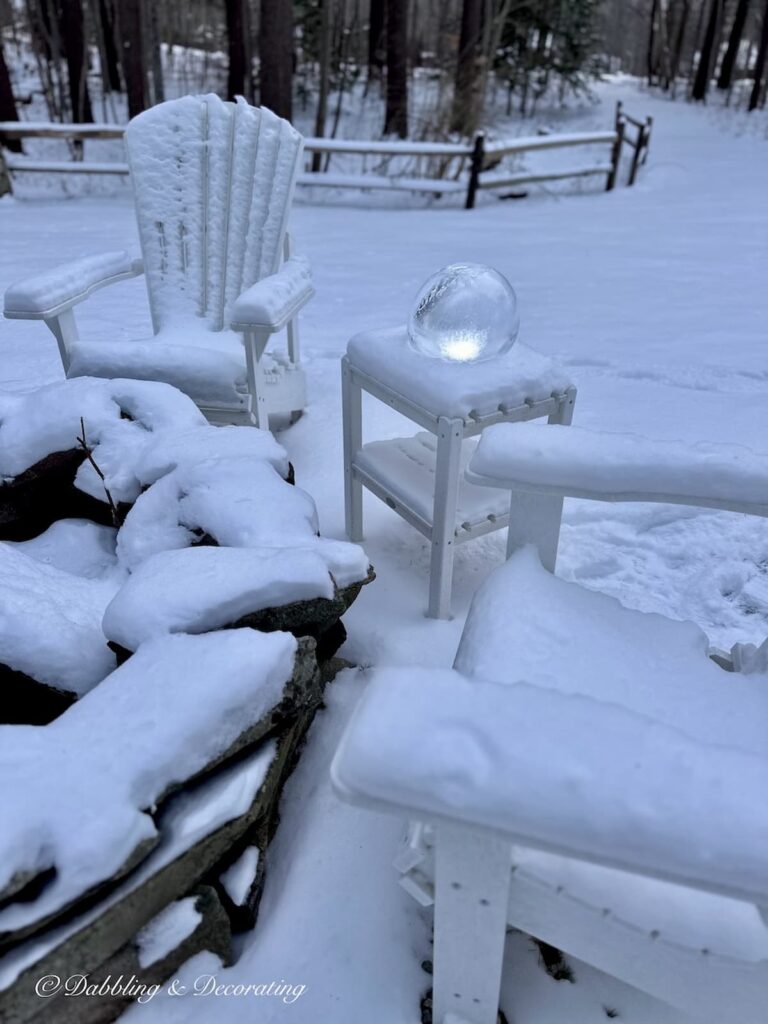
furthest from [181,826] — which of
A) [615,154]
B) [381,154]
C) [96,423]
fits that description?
[615,154]

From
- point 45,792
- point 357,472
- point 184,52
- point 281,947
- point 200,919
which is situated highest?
point 184,52

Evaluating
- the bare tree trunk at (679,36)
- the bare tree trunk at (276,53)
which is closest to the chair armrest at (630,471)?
the bare tree trunk at (276,53)

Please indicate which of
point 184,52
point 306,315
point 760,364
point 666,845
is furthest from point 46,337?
point 184,52

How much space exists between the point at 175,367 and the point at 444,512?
107 centimetres

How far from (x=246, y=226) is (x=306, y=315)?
45.5 inches

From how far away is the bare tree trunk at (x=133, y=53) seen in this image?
323 inches

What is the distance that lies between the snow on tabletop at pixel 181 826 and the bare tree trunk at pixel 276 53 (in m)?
7.38

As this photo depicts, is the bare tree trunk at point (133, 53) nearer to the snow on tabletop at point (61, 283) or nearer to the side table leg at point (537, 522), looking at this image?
the snow on tabletop at point (61, 283)

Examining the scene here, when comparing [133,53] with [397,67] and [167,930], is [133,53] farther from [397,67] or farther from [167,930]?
[167,930]

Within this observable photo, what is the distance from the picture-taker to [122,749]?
102cm

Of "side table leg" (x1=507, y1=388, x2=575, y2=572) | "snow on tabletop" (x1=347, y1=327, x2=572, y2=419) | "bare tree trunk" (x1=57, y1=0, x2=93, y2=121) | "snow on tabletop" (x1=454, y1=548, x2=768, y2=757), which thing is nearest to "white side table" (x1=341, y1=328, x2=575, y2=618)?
"snow on tabletop" (x1=347, y1=327, x2=572, y2=419)

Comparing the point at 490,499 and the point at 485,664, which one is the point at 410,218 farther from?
the point at 485,664

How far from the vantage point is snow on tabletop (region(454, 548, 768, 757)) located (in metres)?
1.02

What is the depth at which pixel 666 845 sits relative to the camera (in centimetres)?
61
